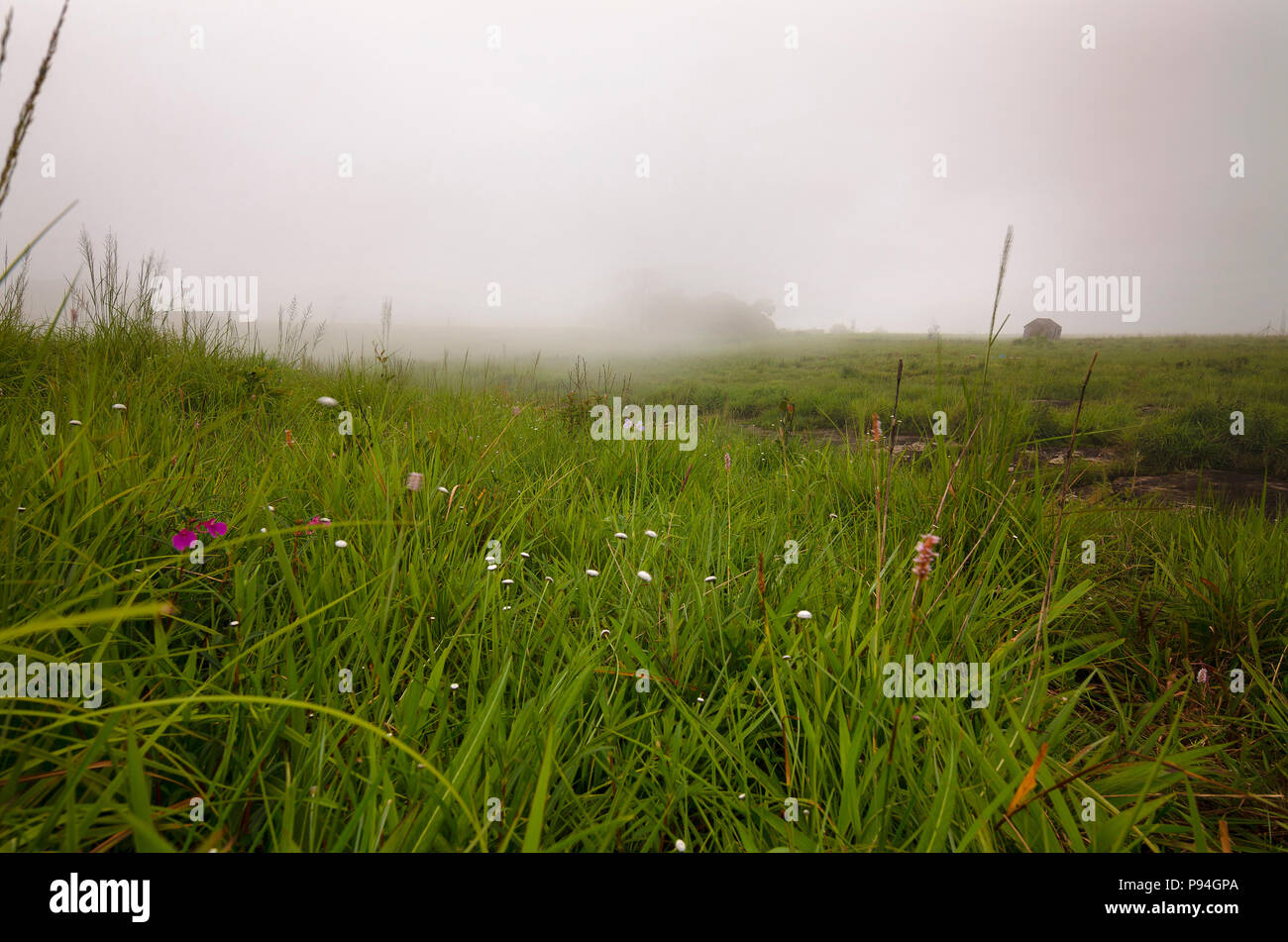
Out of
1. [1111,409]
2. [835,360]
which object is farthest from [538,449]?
[835,360]

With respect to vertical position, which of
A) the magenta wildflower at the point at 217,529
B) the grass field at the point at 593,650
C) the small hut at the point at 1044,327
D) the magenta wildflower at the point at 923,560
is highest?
the small hut at the point at 1044,327

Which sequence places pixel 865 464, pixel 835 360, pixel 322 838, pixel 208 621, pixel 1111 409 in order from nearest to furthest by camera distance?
pixel 322 838 → pixel 208 621 → pixel 865 464 → pixel 1111 409 → pixel 835 360

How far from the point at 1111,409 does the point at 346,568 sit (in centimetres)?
810

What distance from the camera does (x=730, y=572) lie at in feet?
7.03

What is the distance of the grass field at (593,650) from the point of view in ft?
3.66

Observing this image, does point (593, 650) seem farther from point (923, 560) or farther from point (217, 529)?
point (217, 529)

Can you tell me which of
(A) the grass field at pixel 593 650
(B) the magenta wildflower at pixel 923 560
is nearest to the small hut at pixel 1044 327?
(A) the grass field at pixel 593 650

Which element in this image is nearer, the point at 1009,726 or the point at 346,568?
the point at 1009,726

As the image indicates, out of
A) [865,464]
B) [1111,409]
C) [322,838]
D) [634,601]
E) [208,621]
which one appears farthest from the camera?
[1111,409]

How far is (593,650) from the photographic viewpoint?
168 cm

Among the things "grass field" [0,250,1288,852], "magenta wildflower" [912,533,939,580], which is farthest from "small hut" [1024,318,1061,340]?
"magenta wildflower" [912,533,939,580]

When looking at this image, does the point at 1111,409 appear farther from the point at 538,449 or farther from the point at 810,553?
the point at 538,449

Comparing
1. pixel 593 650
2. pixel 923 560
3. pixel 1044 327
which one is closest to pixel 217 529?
pixel 593 650

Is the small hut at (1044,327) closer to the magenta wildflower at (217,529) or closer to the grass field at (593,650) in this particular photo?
the grass field at (593,650)
